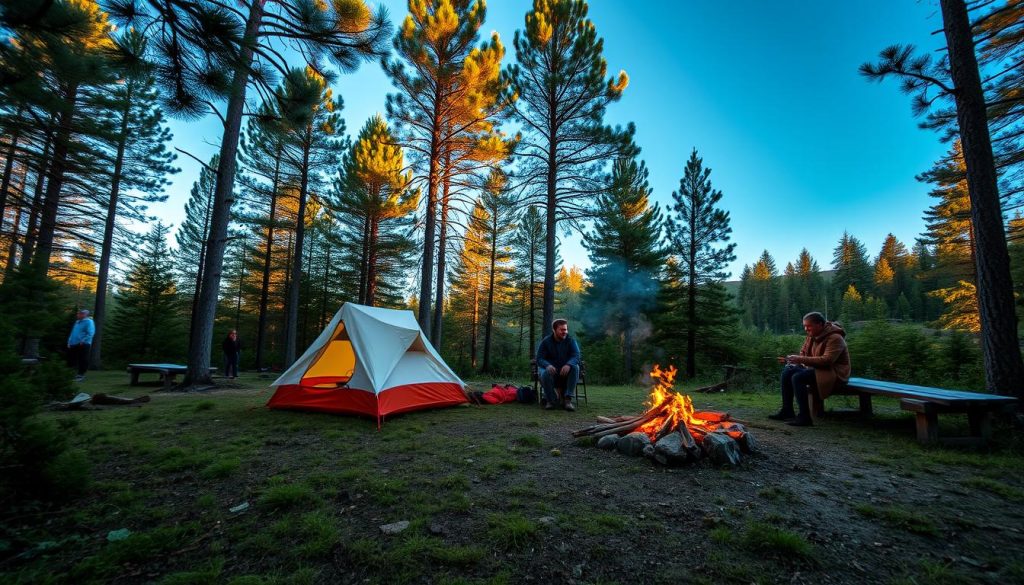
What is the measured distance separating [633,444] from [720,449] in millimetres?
732

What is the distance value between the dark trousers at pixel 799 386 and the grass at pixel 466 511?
27.7 inches

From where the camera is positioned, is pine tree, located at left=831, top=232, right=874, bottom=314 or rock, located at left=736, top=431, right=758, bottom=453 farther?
pine tree, located at left=831, top=232, right=874, bottom=314

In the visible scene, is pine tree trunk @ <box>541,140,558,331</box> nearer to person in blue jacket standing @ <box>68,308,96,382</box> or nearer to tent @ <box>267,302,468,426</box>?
tent @ <box>267,302,468,426</box>

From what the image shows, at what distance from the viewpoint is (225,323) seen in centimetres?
2281

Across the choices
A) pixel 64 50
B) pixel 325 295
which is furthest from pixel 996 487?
pixel 325 295

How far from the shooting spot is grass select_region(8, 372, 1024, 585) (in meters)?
1.79

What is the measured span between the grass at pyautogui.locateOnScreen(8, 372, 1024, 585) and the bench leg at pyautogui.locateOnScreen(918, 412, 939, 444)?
0.21m

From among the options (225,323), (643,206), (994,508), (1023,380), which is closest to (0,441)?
(994,508)

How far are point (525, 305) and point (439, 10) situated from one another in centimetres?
1718

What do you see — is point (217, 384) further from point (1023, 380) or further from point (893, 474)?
point (1023, 380)

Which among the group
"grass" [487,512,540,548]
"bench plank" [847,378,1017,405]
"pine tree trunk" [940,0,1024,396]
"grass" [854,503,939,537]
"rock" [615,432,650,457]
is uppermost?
"pine tree trunk" [940,0,1024,396]

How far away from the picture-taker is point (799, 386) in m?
5.04

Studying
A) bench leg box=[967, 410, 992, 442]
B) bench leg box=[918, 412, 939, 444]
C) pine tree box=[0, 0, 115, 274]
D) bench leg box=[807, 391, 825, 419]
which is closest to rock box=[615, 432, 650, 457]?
bench leg box=[918, 412, 939, 444]

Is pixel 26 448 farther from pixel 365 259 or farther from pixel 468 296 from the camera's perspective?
pixel 468 296
